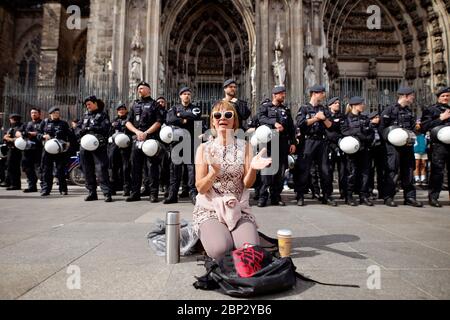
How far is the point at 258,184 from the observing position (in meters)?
6.94

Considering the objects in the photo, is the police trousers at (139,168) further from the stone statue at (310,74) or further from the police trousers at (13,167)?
the stone statue at (310,74)

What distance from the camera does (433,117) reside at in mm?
6332

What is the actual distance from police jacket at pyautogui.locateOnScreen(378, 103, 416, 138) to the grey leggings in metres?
5.08

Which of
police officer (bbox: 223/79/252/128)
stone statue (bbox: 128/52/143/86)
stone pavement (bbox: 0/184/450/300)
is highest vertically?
stone statue (bbox: 128/52/143/86)

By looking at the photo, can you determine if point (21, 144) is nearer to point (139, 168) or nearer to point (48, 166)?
point (48, 166)

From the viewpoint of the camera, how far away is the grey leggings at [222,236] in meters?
2.30

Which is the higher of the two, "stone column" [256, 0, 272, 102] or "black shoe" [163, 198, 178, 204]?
"stone column" [256, 0, 272, 102]

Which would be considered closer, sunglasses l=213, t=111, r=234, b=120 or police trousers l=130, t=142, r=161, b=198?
sunglasses l=213, t=111, r=234, b=120

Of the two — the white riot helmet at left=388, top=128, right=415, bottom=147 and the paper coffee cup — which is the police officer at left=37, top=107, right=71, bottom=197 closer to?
the paper coffee cup

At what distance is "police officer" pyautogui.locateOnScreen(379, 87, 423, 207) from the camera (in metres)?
6.27

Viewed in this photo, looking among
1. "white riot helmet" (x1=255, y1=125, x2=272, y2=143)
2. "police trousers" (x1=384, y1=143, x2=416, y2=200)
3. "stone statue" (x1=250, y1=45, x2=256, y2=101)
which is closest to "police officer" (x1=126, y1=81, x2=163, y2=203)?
"white riot helmet" (x1=255, y1=125, x2=272, y2=143)

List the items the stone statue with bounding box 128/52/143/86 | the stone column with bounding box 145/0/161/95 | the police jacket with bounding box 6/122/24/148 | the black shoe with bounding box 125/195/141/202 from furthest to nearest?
1. the stone column with bounding box 145/0/161/95
2. the stone statue with bounding box 128/52/143/86
3. the police jacket with bounding box 6/122/24/148
4. the black shoe with bounding box 125/195/141/202

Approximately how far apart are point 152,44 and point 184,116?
11.6 meters
